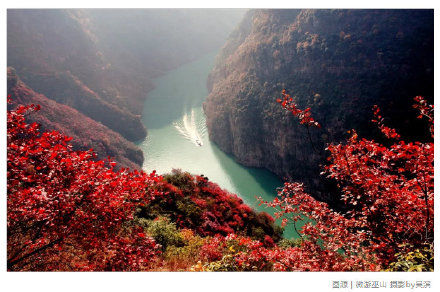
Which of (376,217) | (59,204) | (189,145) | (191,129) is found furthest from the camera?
(191,129)

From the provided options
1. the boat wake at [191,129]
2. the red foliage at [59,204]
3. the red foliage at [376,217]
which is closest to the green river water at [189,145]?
→ the boat wake at [191,129]

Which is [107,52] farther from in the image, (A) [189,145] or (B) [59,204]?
(B) [59,204]

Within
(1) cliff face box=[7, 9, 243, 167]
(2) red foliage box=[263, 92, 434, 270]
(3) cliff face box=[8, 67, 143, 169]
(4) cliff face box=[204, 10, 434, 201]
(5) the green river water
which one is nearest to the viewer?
(2) red foliage box=[263, 92, 434, 270]

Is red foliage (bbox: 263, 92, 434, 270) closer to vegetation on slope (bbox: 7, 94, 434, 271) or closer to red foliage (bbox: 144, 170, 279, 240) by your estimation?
vegetation on slope (bbox: 7, 94, 434, 271)

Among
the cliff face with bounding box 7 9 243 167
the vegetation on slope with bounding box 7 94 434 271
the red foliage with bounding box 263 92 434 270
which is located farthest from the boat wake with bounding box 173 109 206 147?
the red foliage with bounding box 263 92 434 270

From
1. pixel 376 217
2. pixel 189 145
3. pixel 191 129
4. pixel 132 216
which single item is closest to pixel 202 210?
pixel 132 216

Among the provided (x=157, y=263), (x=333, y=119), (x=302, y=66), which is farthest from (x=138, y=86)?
(x=157, y=263)
